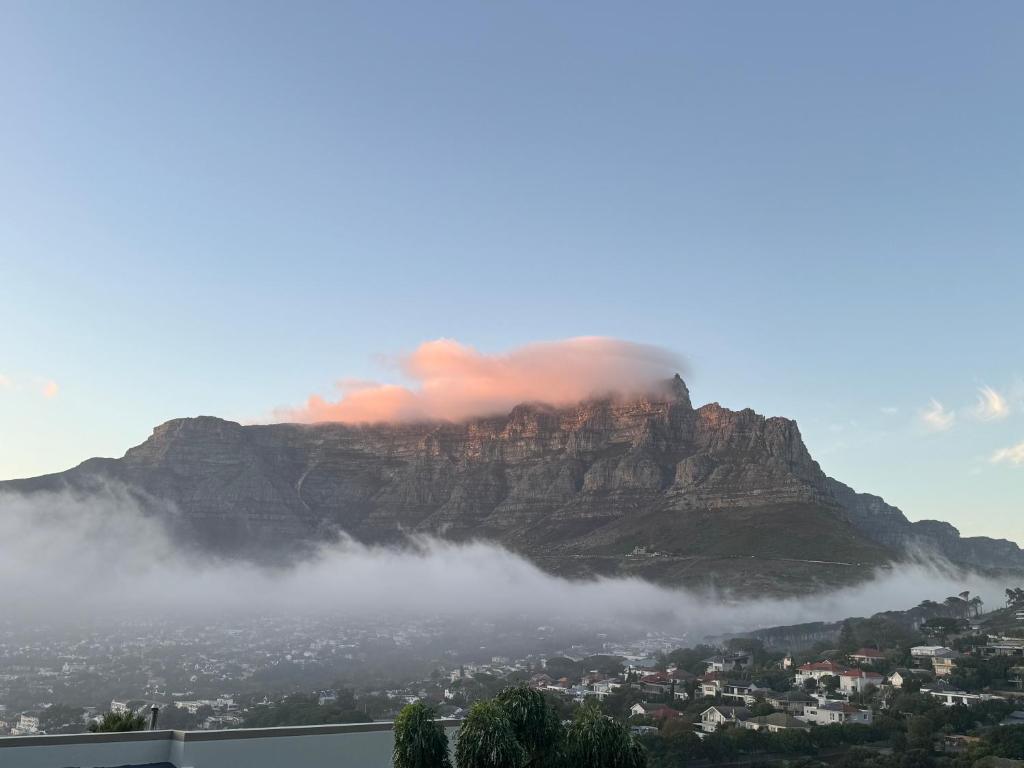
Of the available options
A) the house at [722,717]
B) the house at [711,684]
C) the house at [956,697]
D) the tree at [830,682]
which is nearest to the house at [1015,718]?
the house at [956,697]

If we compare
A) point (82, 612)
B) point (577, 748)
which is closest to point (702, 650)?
point (577, 748)

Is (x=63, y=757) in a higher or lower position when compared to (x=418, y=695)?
higher

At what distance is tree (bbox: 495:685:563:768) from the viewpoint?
19.2m

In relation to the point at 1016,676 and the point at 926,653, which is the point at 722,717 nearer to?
the point at 1016,676

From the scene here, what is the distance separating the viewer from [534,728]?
1939 cm

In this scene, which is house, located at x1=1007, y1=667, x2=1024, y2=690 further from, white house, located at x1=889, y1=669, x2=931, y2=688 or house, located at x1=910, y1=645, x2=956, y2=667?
house, located at x1=910, y1=645, x2=956, y2=667

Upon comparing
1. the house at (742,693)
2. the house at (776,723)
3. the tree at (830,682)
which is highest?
the tree at (830,682)

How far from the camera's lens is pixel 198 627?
182 meters

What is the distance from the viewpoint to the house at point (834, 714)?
66.6 metres

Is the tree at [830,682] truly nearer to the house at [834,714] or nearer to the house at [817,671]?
the house at [817,671]

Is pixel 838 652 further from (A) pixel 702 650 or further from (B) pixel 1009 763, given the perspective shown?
(B) pixel 1009 763

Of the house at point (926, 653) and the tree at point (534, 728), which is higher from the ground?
the tree at point (534, 728)

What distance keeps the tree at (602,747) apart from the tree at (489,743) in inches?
47.1

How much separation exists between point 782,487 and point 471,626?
70.0m
